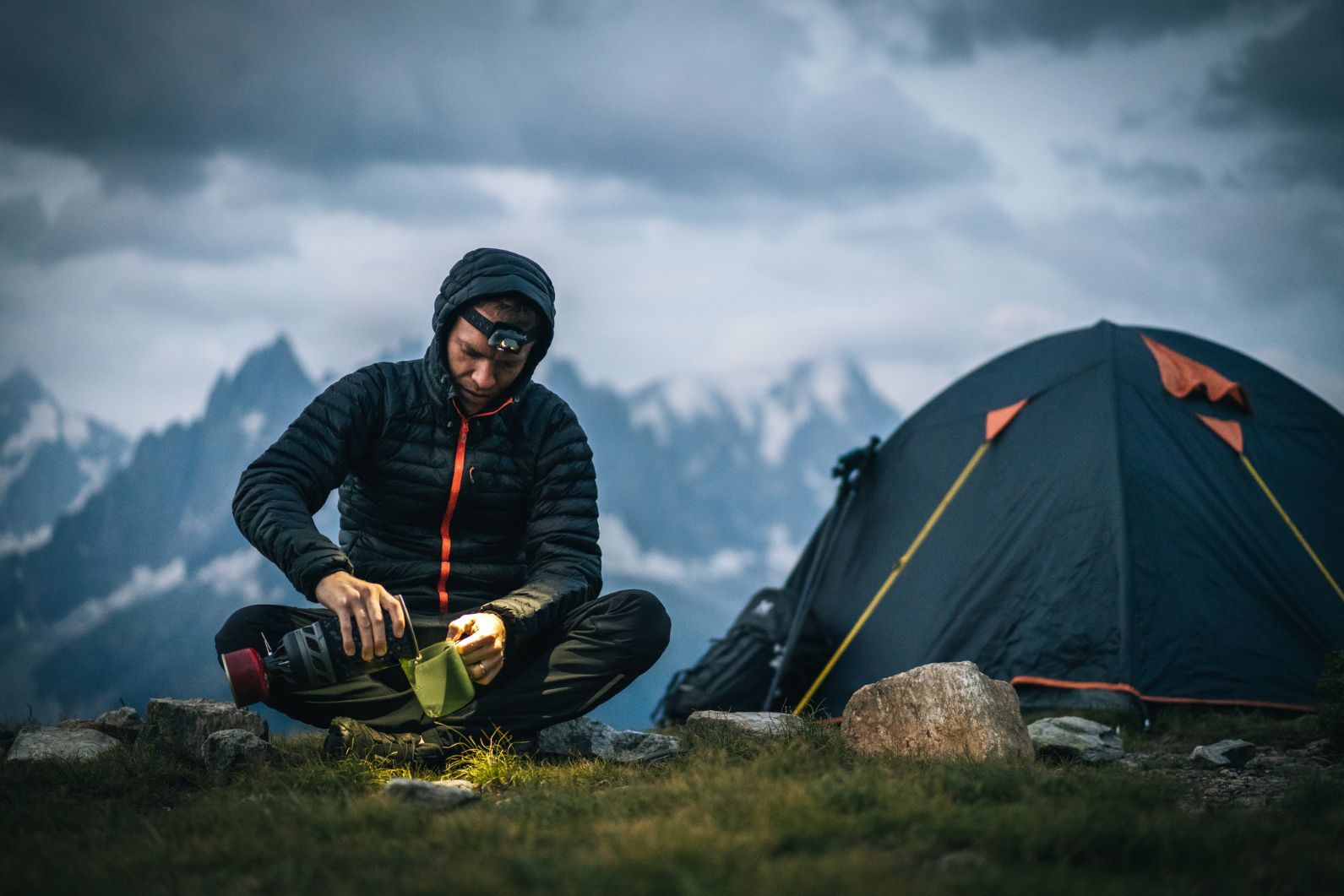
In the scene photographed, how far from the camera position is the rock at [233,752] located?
14.4 feet

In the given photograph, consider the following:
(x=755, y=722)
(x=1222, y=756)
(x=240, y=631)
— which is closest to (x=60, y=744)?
(x=240, y=631)

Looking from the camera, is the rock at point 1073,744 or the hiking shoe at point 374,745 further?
the rock at point 1073,744

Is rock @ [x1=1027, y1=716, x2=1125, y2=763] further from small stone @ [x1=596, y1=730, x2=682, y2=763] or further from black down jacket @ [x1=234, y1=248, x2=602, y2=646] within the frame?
black down jacket @ [x1=234, y1=248, x2=602, y2=646]

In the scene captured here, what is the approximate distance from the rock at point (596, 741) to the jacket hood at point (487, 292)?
5.35 ft

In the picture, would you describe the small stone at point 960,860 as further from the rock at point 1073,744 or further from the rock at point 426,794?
the rock at point 1073,744

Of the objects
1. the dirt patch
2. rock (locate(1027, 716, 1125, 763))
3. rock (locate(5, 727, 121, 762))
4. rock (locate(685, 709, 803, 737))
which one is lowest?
the dirt patch

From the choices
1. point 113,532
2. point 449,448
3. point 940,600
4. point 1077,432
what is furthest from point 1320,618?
point 113,532

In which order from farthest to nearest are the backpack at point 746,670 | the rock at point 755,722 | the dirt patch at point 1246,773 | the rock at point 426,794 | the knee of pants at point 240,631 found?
the backpack at point 746,670 → the rock at point 755,722 → the knee of pants at point 240,631 → the dirt patch at point 1246,773 → the rock at point 426,794

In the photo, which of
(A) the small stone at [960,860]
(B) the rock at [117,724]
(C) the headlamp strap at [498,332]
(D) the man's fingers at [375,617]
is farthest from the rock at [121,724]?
(A) the small stone at [960,860]

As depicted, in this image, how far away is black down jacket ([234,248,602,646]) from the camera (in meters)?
4.64

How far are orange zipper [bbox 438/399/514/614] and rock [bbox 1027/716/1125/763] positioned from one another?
9.37 feet

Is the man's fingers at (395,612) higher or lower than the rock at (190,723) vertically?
higher

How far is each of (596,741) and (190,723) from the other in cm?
187

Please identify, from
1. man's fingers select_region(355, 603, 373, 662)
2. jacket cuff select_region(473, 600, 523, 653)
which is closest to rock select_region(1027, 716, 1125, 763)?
jacket cuff select_region(473, 600, 523, 653)
